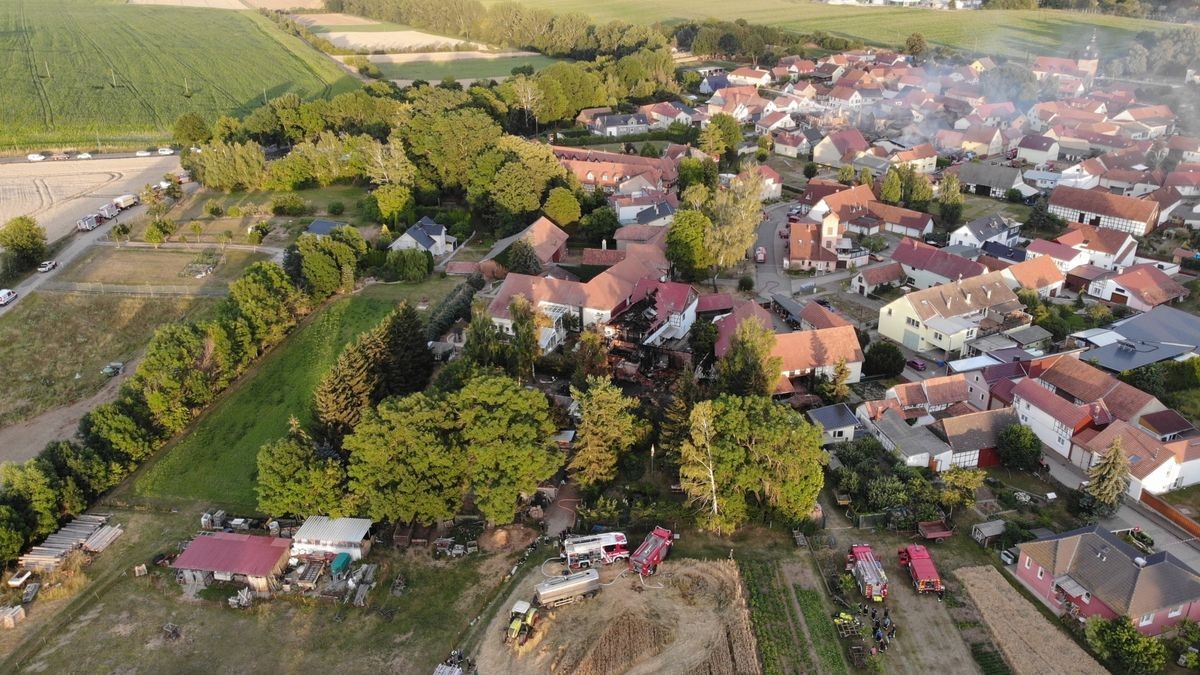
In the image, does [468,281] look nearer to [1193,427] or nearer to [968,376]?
[968,376]

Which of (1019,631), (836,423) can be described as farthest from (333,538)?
(1019,631)

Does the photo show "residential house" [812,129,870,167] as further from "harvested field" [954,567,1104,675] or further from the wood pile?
the wood pile

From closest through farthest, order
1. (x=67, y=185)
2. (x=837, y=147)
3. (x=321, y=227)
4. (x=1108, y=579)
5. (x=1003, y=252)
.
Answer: (x=1108, y=579) → (x=1003, y=252) → (x=321, y=227) → (x=67, y=185) → (x=837, y=147)

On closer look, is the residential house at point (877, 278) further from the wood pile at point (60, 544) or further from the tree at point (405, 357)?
the wood pile at point (60, 544)

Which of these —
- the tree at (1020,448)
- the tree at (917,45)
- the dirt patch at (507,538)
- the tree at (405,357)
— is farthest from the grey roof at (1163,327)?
the tree at (917,45)

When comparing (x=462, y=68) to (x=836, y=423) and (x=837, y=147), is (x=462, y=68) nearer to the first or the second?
(x=837, y=147)

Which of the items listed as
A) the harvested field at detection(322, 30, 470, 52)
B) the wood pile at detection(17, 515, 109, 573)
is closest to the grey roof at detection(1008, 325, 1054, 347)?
the wood pile at detection(17, 515, 109, 573)
